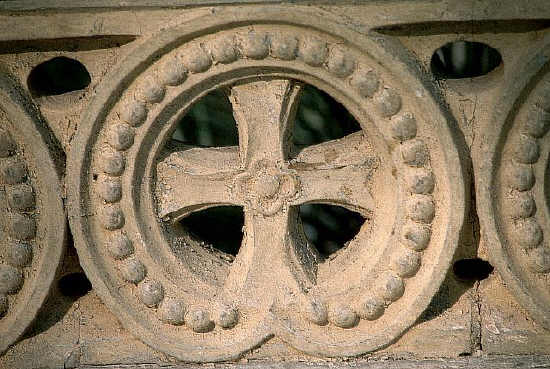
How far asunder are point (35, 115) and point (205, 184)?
0.31 meters

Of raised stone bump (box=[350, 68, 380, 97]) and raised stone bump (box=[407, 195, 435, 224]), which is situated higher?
raised stone bump (box=[350, 68, 380, 97])

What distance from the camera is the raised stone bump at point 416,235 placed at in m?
1.43

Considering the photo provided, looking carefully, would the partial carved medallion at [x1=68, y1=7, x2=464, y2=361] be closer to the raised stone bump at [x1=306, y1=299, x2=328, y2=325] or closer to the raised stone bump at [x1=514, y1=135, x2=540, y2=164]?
the raised stone bump at [x1=306, y1=299, x2=328, y2=325]

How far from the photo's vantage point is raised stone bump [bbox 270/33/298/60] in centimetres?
137

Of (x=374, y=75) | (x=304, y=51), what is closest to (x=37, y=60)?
(x=304, y=51)

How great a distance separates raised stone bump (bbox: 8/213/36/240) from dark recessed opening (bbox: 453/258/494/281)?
2.52ft

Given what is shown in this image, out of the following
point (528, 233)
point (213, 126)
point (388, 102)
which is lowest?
point (528, 233)

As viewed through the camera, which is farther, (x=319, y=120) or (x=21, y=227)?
(x=319, y=120)

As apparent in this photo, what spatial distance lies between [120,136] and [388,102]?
0.45 m

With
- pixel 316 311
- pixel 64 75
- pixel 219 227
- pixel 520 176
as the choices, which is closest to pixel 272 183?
pixel 316 311

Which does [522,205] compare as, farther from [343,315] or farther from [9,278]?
[9,278]

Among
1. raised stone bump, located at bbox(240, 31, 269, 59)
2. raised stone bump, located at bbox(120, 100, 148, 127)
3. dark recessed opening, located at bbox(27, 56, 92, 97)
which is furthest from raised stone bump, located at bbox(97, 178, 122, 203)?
dark recessed opening, located at bbox(27, 56, 92, 97)

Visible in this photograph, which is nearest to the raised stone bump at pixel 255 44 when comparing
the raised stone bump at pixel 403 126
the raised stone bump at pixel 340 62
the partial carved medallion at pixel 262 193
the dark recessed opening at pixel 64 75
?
the partial carved medallion at pixel 262 193

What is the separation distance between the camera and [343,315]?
4.77ft
